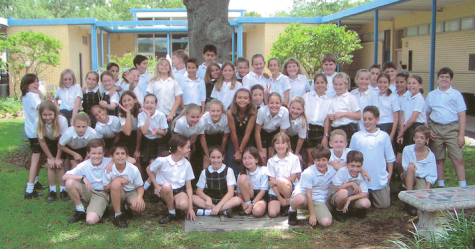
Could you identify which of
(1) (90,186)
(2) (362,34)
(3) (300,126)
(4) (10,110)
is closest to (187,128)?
(1) (90,186)

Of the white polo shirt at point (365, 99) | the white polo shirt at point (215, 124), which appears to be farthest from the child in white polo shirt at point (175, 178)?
the white polo shirt at point (365, 99)

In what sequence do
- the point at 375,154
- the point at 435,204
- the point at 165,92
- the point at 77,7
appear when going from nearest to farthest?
the point at 435,204 → the point at 375,154 → the point at 165,92 → the point at 77,7

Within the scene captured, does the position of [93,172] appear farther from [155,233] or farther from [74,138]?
[155,233]

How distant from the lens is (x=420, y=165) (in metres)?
4.84

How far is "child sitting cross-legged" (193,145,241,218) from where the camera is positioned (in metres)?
4.51

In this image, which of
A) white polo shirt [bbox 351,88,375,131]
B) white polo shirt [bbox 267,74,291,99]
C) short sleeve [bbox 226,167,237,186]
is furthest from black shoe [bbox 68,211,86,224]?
white polo shirt [bbox 351,88,375,131]

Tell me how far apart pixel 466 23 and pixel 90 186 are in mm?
13221

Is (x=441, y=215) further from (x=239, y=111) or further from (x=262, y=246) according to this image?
(x=239, y=111)

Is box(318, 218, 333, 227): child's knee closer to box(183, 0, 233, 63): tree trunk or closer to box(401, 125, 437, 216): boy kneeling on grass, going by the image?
box(401, 125, 437, 216): boy kneeling on grass

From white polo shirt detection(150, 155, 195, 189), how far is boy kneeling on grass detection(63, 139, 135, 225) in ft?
1.80

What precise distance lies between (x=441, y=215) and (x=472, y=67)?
11.7 meters

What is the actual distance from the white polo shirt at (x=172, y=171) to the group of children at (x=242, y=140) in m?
0.01

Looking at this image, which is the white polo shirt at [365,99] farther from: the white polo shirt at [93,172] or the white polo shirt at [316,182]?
the white polo shirt at [93,172]

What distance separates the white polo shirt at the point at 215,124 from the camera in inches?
201
